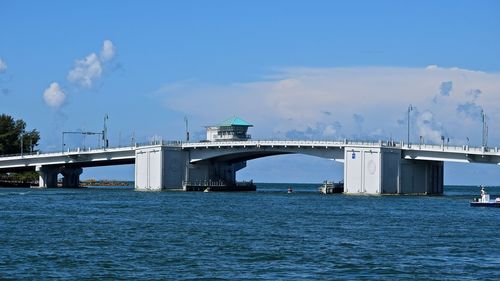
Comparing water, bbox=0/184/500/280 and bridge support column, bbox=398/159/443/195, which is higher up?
bridge support column, bbox=398/159/443/195

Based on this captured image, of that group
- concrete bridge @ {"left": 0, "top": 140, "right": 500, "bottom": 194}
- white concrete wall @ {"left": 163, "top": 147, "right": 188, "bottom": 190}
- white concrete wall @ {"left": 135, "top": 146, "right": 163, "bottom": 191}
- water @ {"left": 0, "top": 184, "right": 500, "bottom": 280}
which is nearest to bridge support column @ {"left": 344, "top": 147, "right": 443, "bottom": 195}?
concrete bridge @ {"left": 0, "top": 140, "right": 500, "bottom": 194}

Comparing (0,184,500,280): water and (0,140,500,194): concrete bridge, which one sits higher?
(0,140,500,194): concrete bridge

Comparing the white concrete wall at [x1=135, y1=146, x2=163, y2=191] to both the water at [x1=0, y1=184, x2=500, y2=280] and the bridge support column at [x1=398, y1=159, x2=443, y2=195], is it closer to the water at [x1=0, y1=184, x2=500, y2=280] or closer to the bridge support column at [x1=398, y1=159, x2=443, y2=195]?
the bridge support column at [x1=398, y1=159, x2=443, y2=195]

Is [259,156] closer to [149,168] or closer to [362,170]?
[149,168]

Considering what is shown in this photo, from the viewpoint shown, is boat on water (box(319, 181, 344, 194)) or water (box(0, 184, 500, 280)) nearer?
water (box(0, 184, 500, 280))

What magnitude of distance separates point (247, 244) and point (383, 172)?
83.6 metres

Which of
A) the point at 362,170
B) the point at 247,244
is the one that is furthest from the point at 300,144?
the point at 247,244

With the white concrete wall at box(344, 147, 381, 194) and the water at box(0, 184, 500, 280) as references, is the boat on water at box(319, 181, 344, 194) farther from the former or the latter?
the water at box(0, 184, 500, 280)

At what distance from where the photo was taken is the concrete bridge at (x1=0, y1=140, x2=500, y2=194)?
14362 cm

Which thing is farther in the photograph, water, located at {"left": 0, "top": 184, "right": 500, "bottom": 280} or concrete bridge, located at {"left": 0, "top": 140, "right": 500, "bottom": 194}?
concrete bridge, located at {"left": 0, "top": 140, "right": 500, "bottom": 194}

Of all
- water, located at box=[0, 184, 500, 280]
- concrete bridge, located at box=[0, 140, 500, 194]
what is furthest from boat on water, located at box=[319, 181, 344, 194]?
water, located at box=[0, 184, 500, 280]

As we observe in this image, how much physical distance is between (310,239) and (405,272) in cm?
1776

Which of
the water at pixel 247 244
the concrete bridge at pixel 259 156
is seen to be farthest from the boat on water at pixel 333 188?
the water at pixel 247 244

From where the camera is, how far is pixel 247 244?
63.0 m
